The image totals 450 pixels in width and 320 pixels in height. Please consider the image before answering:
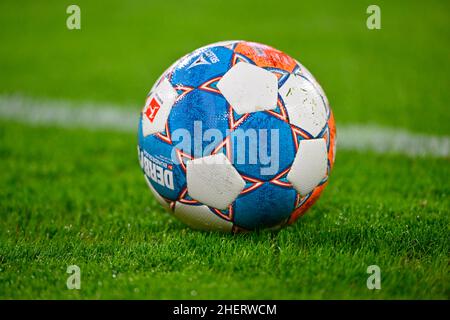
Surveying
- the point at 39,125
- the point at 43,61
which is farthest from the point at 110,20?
the point at 39,125

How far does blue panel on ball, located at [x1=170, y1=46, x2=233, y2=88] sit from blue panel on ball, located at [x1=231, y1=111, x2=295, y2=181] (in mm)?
393

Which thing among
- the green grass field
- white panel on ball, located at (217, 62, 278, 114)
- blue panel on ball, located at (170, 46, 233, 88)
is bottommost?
the green grass field

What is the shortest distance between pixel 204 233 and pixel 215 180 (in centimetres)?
50

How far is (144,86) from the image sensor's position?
28.1 ft

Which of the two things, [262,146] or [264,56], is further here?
[264,56]

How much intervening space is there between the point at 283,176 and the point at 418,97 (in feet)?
15.4

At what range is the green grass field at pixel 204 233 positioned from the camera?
3.30 metres

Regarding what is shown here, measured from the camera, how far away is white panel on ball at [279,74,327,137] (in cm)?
362

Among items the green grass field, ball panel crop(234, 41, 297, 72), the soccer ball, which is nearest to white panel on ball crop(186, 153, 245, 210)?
the soccer ball

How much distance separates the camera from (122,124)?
23.1 ft

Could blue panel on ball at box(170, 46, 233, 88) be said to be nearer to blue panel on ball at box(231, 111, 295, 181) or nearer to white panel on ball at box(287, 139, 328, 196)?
blue panel on ball at box(231, 111, 295, 181)

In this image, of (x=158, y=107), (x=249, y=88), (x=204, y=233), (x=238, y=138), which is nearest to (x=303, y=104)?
(x=249, y=88)

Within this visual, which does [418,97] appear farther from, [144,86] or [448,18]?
[448,18]

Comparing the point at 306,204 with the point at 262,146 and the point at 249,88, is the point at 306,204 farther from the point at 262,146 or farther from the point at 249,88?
the point at 249,88
